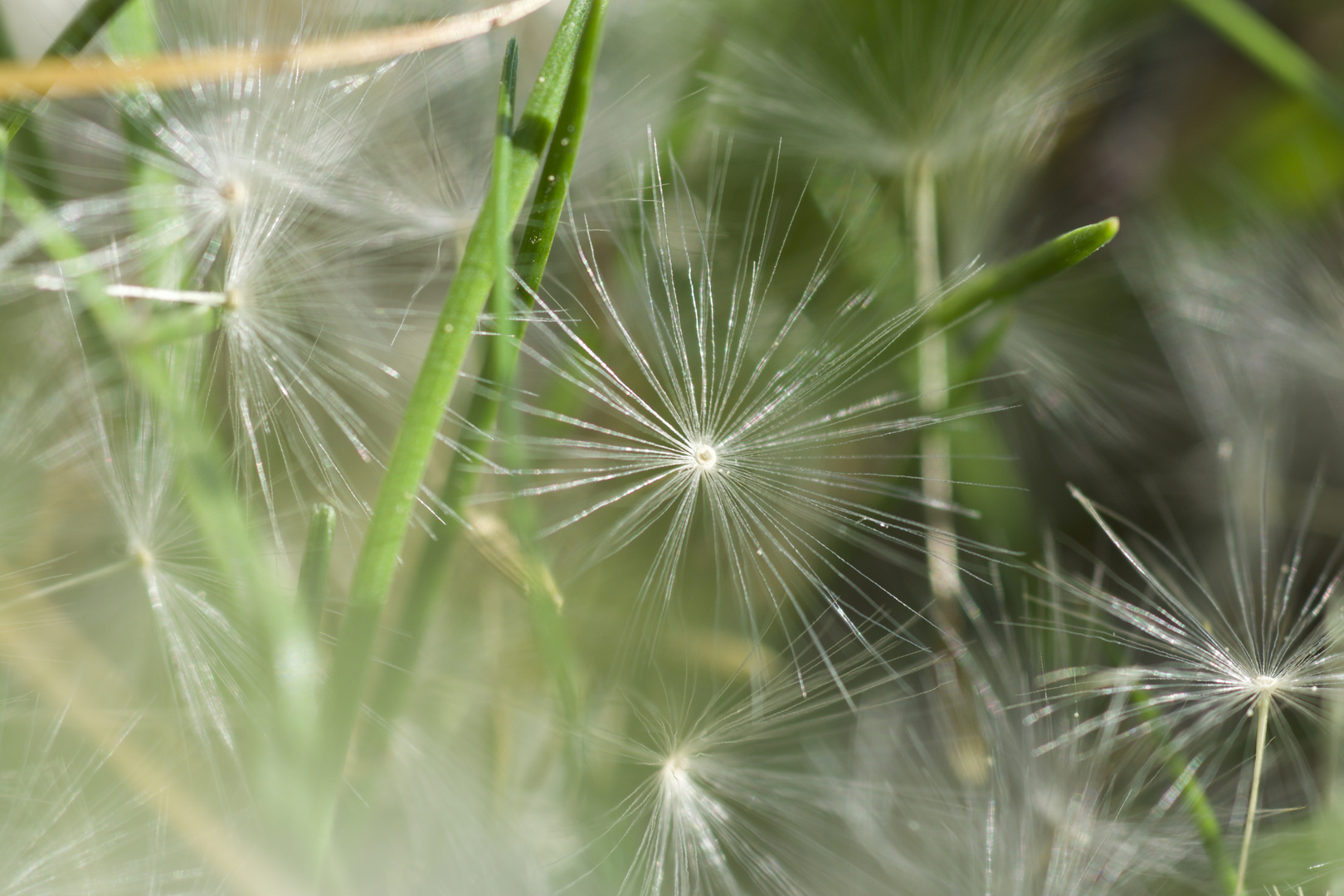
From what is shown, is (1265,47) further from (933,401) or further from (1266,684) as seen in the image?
(1266,684)

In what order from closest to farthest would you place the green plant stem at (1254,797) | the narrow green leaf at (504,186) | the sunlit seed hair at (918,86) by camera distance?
1. the narrow green leaf at (504,186)
2. the green plant stem at (1254,797)
3. the sunlit seed hair at (918,86)

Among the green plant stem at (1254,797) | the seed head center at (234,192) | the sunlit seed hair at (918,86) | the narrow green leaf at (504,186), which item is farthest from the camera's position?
the sunlit seed hair at (918,86)

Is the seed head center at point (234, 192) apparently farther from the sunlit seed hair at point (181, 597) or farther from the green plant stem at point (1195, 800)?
the green plant stem at point (1195, 800)

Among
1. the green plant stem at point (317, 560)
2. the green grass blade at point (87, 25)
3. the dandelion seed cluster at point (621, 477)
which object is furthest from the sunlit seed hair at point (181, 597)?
the green grass blade at point (87, 25)

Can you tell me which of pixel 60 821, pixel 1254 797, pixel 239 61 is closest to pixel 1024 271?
pixel 1254 797

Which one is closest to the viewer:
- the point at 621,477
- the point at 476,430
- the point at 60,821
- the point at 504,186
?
the point at 504,186

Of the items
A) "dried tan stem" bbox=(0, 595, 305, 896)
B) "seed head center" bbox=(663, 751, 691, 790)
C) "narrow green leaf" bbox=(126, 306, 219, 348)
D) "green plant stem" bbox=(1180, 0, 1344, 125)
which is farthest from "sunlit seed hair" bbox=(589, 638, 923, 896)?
"green plant stem" bbox=(1180, 0, 1344, 125)

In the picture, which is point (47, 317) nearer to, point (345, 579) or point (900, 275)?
point (345, 579)
